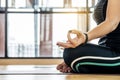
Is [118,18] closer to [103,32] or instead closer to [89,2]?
[103,32]

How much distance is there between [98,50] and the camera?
3.74 ft

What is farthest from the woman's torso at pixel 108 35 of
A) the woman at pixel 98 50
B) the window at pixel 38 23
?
the window at pixel 38 23

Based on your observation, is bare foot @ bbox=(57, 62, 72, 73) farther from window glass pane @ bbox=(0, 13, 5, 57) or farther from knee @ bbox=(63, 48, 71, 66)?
window glass pane @ bbox=(0, 13, 5, 57)

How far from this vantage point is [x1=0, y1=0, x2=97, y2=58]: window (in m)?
4.07

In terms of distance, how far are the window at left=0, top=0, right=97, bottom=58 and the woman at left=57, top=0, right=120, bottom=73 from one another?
2.93 meters

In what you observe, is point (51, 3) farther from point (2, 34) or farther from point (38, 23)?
point (2, 34)

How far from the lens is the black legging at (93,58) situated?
113 centimetres

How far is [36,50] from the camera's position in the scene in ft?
13.7

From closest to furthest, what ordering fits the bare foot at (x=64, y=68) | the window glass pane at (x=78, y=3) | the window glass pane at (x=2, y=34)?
the bare foot at (x=64, y=68)
the window glass pane at (x=2, y=34)
the window glass pane at (x=78, y=3)

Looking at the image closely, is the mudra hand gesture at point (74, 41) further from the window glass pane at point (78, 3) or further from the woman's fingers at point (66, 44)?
the window glass pane at point (78, 3)

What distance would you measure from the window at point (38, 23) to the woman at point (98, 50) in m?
2.93

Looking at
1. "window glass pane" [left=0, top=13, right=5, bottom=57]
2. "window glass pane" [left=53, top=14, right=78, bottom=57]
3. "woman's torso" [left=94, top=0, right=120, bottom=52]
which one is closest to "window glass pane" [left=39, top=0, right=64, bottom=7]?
"window glass pane" [left=53, top=14, right=78, bottom=57]

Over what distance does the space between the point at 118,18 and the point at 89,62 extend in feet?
0.75

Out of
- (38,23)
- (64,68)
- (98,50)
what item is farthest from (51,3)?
(98,50)
